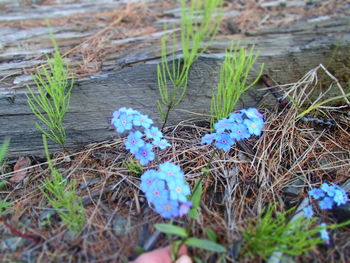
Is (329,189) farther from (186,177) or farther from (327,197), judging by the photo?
(186,177)

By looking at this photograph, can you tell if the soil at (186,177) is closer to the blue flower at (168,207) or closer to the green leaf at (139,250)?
the green leaf at (139,250)

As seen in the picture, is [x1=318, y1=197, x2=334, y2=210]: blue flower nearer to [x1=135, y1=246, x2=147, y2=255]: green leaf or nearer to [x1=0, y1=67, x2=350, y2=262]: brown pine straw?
[x1=0, y1=67, x2=350, y2=262]: brown pine straw

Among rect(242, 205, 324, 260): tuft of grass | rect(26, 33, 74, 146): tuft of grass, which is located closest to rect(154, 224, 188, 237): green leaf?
rect(242, 205, 324, 260): tuft of grass

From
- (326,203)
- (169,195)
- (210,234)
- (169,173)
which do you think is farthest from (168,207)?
(326,203)

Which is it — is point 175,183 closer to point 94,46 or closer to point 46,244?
point 46,244

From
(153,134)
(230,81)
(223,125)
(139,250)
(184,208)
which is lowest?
(139,250)

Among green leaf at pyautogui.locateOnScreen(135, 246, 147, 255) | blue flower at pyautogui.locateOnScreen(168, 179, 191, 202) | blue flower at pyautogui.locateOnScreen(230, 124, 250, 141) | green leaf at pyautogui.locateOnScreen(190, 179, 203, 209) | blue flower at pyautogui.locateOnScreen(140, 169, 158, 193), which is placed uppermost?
blue flower at pyautogui.locateOnScreen(230, 124, 250, 141)

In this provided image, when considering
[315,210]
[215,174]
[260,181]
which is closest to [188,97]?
[215,174]
